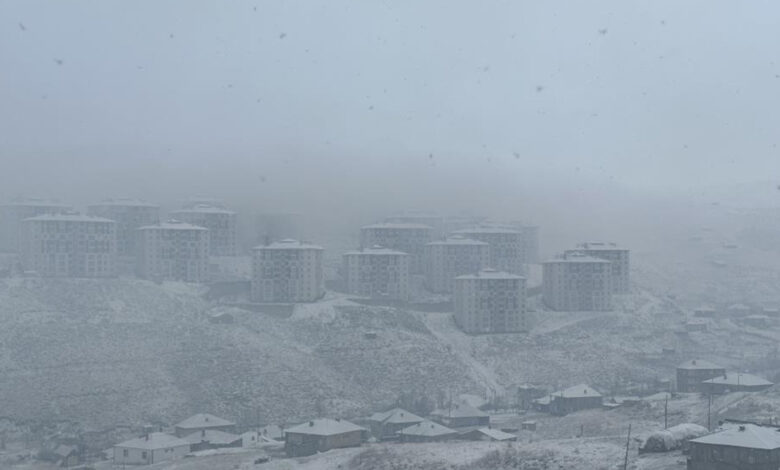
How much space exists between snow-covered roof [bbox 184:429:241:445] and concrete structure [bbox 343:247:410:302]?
4453 cm

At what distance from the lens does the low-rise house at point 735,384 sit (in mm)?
84500

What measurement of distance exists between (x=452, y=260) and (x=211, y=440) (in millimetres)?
55507

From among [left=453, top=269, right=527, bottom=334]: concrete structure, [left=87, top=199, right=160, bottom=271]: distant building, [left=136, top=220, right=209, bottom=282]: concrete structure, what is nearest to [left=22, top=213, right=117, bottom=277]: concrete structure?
[left=136, top=220, right=209, bottom=282]: concrete structure

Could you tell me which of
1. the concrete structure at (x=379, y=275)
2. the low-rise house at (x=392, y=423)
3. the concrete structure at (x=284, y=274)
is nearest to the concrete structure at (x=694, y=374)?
the low-rise house at (x=392, y=423)

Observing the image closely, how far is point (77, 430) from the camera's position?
78.5 m

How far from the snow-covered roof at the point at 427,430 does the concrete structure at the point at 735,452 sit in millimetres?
24933

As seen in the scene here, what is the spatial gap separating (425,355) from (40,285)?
33.3 meters

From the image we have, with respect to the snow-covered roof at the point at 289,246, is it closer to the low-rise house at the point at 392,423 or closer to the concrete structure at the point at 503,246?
the concrete structure at the point at 503,246

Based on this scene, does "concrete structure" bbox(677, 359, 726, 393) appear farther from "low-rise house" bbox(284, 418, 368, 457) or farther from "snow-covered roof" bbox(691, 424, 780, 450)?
"snow-covered roof" bbox(691, 424, 780, 450)

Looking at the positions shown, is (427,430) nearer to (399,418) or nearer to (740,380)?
(399,418)

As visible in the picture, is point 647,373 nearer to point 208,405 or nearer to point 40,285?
point 208,405

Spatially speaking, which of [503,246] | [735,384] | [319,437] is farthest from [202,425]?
[503,246]

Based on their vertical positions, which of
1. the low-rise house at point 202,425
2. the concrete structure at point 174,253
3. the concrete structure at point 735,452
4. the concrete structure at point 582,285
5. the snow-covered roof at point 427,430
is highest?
the concrete structure at point 174,253

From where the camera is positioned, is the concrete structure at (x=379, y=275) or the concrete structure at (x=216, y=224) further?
the concrete structure at (x=216, y=224)
